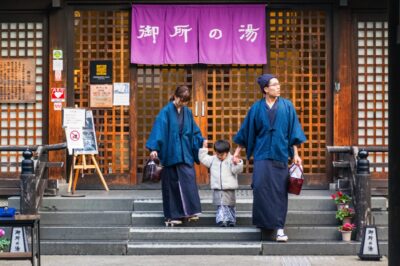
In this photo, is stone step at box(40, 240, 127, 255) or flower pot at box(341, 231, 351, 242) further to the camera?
flower pot at box(341, 231, 351, 242)

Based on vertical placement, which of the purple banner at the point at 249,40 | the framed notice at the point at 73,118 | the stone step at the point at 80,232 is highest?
the purple banner at the point at 249,40

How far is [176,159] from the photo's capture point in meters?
15.2

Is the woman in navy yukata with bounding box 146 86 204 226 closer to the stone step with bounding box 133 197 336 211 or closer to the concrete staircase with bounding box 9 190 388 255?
the concrete staircase with bounding box 9 190 388 255

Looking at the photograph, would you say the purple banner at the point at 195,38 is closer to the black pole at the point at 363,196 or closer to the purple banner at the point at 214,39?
the purple banner at the point at 214,39

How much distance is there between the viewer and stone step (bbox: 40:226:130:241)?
15.3m

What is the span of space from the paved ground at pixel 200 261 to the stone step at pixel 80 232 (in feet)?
2.67

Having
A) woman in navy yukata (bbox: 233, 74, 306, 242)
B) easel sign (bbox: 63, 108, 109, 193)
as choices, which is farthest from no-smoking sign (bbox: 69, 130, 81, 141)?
woman in navy yukata (bbox: 233, 74, 306, 242)

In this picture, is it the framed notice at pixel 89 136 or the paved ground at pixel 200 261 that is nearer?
the paved ground at pixel 200 261

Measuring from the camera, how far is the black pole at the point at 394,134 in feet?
26.4

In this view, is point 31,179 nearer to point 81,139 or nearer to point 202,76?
point 81,139

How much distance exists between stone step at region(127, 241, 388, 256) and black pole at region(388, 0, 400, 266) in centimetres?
649

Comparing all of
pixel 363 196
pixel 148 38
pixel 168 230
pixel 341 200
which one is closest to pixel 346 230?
pixel 363 196

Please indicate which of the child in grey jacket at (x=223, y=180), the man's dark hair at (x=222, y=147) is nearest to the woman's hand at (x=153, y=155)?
the child in grey jacket at (x=223, y=180)

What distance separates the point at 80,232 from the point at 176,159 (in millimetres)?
1921
